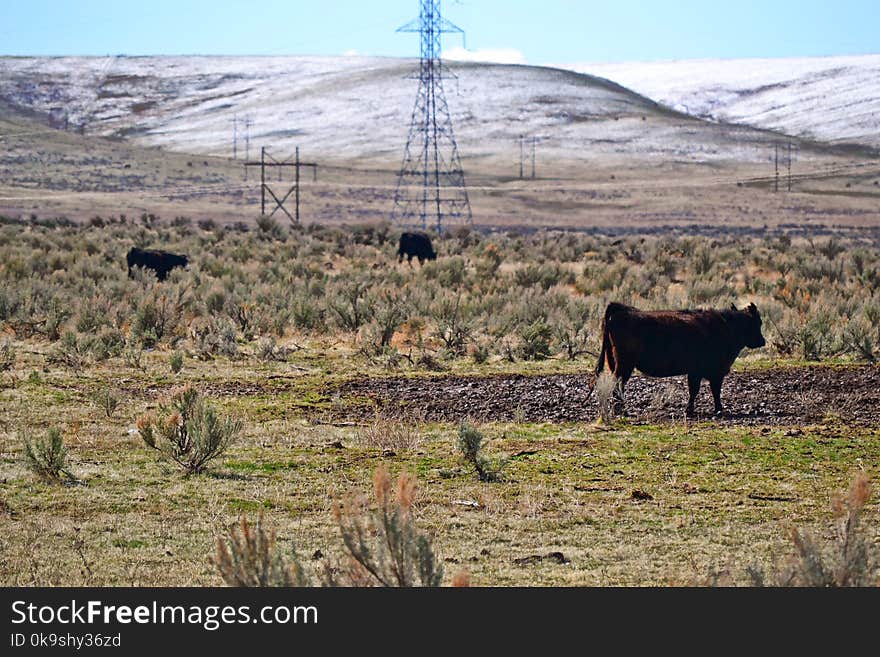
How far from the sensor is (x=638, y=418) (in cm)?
1344

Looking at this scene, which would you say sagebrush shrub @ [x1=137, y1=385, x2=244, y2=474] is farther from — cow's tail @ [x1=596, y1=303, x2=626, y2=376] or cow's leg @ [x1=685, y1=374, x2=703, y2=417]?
cow's leg @ [x1=685, y1=374, x2=703, y2=417]

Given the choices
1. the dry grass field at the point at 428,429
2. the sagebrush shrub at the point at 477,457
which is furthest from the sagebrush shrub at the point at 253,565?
the sagebrush shrub at the point at 477,457

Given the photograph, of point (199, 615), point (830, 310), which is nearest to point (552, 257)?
point (830, 310)

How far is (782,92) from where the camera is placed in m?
163

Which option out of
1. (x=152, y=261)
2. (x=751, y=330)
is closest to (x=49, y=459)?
(x=751, y=330)

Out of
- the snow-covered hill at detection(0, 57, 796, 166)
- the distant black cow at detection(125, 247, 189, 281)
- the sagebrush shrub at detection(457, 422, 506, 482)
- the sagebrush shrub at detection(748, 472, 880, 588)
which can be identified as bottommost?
the distant black cow at detection(125, 247, 189, 281)

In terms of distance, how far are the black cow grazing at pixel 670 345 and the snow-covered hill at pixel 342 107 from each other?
105192 millimetres

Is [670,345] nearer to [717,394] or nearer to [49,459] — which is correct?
[717,394]

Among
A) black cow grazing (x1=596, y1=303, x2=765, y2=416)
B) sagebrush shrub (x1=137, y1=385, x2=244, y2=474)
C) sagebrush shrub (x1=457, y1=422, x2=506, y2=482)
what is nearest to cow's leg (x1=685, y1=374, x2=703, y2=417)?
black cow grazing (x1=596, y1=303, x2=765, y2=416)

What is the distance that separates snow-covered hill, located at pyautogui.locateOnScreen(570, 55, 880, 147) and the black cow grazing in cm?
12179

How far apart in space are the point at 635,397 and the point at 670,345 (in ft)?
4.94

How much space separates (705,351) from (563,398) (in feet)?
5.85

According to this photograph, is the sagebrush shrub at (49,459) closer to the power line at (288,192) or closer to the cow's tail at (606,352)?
the cow's tail at (606,352)

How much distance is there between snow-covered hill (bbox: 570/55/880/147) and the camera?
14125cm
